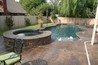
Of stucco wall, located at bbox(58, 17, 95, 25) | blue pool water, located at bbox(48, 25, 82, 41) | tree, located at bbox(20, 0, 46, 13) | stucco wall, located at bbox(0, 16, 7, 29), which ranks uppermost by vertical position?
tree, located at bbox(20, 0, 46, 13)

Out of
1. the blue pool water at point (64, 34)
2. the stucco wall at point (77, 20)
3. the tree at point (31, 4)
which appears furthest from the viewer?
the tree at point (31, 4)

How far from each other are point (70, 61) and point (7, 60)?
8.72 ft

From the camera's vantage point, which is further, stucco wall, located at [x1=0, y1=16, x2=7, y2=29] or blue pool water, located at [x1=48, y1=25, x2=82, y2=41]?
stucco wall, located at [x1=0, y1=16, x2=7, y2=29]

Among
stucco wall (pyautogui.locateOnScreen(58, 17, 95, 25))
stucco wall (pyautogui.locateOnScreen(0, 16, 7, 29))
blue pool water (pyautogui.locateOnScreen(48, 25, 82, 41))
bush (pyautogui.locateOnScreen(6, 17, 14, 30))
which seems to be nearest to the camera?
blue pool water (pyautogui.locateOnScreen(48, 25, 82, 41))

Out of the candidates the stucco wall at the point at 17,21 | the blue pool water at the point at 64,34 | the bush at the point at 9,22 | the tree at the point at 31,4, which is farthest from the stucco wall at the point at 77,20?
the bush at the point at 9,22

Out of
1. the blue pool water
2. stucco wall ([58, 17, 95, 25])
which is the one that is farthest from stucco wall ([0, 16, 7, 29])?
stucco wall ([58, 17, 95, 25])

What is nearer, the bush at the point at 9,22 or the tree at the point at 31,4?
the bush at the point at 9,22

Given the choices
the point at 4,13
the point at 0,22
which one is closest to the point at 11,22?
the point at 0,22

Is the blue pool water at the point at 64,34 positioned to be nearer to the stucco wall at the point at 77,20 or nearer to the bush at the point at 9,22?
the bush at the point at 9,22

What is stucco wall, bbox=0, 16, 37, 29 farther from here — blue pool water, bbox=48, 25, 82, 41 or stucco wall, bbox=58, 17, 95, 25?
stucco wall, bbox=58, 17, 95, 25

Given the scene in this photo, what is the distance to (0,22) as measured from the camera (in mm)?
16094

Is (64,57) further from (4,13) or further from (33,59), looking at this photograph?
(4,13)

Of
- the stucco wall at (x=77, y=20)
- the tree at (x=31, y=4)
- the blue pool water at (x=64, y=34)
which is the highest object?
the tree at (x=31, y=4)

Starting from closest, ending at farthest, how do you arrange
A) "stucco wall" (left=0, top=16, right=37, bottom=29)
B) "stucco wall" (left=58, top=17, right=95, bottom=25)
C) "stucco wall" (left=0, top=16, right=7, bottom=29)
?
"stucco wall" (left=0, top=16, right=7, bottom=29), "stucco wall" (left=0, top=16, right=37, bottom=29), "stucco wall" (left=58, top=17, right=95, bottom=25)
